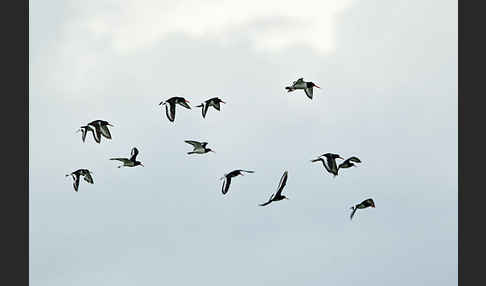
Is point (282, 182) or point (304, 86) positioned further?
point (304, 86)

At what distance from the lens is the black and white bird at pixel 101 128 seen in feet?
231

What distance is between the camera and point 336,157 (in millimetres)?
67375

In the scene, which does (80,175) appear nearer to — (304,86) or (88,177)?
(88,177)

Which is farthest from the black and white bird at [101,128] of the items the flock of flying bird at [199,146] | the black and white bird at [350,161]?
the black and white bird at [350,161]

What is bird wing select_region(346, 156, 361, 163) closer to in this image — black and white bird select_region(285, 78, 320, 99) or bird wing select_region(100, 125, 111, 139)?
black and white bird select_region(285, 78, 320, 99)

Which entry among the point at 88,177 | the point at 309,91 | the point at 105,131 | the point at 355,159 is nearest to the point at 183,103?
the point at 105,131

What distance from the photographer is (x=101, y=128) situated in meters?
70.9

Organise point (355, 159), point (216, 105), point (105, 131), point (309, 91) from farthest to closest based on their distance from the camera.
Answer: point (105, 131) → point (216, 105) → point (355, 159) → point (309, 91)

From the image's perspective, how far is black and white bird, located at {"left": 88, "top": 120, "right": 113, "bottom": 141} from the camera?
231 ft

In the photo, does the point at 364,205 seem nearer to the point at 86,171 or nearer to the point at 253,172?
the point at 253,172

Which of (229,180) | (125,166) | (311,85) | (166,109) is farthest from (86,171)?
(311,85)

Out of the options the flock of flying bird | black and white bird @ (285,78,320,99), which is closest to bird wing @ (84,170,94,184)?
the flock of flying bird

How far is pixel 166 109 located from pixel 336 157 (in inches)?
481

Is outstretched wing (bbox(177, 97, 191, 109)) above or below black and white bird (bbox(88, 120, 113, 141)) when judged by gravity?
above
